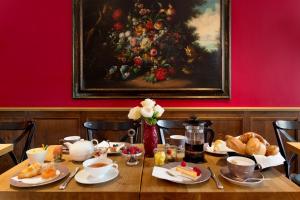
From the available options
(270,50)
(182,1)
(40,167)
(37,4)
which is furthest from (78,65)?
(270,50)

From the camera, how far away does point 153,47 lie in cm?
293

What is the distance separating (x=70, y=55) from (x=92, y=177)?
7.01ft

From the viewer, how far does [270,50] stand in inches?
116

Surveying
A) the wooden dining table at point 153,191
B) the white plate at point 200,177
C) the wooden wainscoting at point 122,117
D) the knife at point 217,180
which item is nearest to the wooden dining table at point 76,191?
the wooden dining table at point 153,191

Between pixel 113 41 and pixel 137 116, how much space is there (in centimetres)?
164

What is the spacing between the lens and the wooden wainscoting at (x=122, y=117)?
2949 mm

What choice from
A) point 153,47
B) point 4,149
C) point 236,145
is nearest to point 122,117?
point 153,47

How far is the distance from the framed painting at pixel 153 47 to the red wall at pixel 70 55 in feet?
0.44

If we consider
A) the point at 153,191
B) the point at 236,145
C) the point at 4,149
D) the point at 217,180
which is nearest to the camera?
the point at 153,191

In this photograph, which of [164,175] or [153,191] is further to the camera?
[164,175]

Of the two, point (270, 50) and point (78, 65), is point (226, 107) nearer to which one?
point (270, 50)

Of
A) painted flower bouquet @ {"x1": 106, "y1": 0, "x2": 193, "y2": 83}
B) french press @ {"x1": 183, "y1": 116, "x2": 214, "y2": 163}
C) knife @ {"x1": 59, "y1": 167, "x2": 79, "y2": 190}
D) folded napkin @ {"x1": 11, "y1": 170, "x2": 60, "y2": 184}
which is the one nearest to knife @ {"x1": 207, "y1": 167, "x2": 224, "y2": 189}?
french press @ {"x1": 183, "y1": 116, "x2": 214, "y2": 163}

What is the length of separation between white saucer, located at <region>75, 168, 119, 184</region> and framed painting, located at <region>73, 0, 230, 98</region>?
1753mm

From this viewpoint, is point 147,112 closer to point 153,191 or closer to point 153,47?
point 153,191
